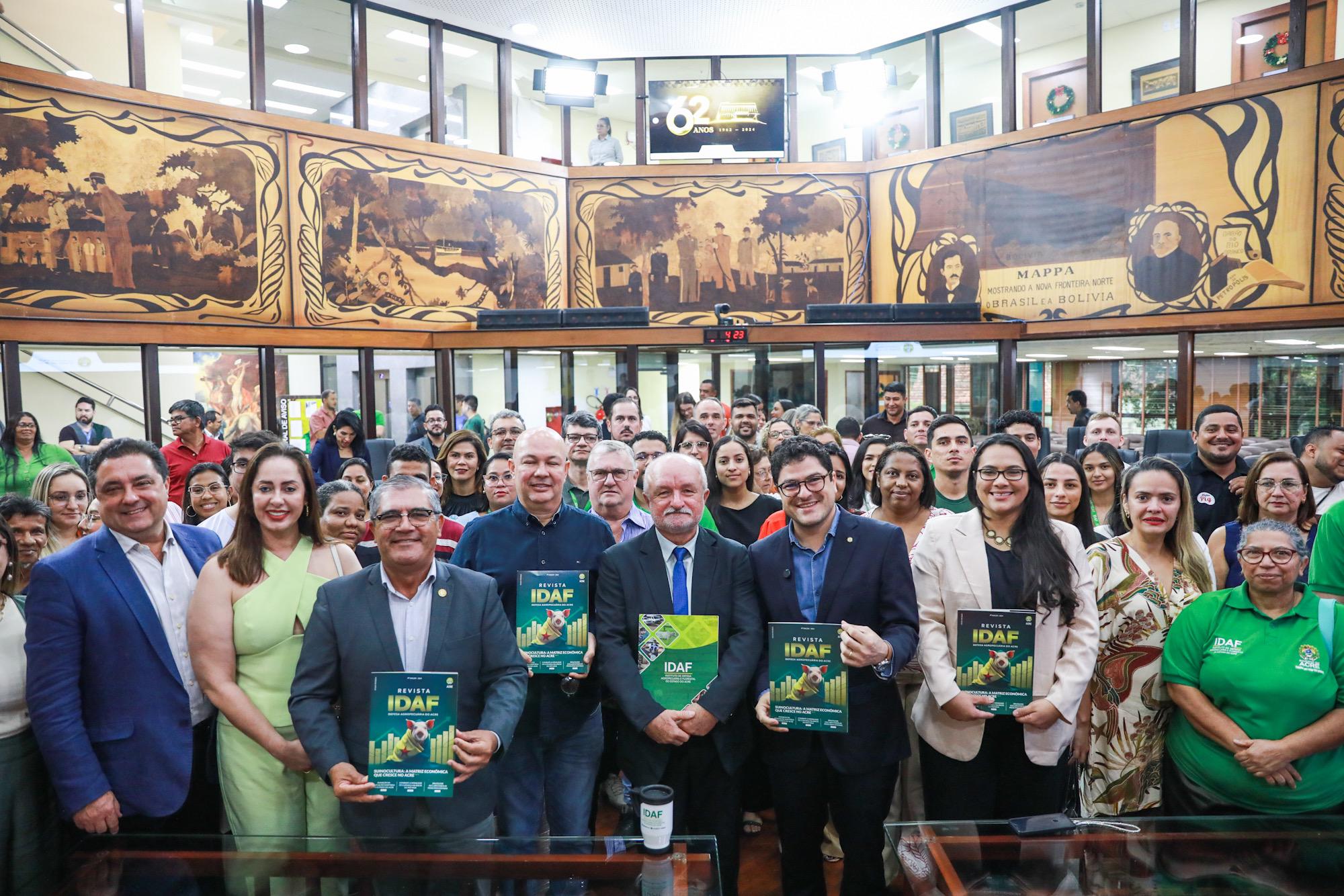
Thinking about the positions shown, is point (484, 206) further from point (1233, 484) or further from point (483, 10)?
point (1233, 484)

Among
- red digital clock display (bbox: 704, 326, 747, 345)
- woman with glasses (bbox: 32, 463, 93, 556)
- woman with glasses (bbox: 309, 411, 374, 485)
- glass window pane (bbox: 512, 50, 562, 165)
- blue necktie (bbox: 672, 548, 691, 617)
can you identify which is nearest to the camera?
blue necktie (bbox: 672, 548, 691, 617)

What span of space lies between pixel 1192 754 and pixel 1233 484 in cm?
287

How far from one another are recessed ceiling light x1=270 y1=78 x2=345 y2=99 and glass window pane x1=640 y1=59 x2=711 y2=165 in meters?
4.42

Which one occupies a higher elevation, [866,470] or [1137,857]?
[866,470]

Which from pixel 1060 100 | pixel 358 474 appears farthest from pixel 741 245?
pixel 358 474

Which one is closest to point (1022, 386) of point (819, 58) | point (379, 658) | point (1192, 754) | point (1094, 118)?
point (1094, 118)

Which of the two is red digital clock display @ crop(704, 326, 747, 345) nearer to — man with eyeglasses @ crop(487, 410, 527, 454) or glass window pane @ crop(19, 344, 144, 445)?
man with eyeglasses @ crop(487, 410, 527, 454)

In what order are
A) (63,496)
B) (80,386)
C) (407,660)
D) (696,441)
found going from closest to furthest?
1. (407,660)
2. (63,496)
3. (696,441)
4. (80,386)

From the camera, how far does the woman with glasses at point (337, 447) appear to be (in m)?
7.00

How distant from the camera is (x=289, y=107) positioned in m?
10.5

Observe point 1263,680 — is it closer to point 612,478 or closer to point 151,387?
point 612,478

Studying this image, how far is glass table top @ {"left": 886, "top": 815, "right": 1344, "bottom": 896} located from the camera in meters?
2.50

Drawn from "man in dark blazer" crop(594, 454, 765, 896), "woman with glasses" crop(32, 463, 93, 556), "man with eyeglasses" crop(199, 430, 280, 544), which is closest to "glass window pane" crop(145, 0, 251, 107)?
"man with eyeglasses" crop(199, 430, 280, 544)

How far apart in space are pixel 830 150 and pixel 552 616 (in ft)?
38.1
